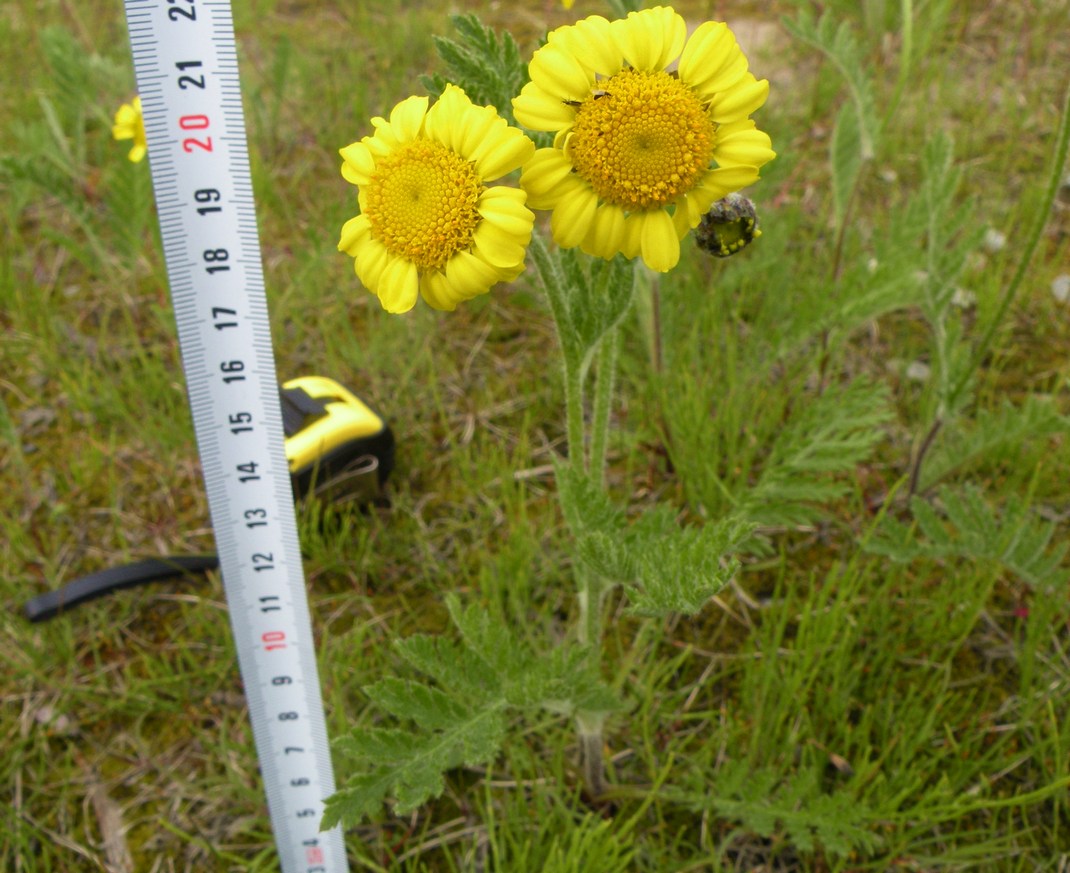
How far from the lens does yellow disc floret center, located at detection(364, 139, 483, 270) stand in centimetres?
108

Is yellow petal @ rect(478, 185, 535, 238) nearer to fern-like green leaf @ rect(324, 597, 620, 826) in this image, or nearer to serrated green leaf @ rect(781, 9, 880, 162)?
fern-like green leaf @ rect(324, 597, 620, 826)

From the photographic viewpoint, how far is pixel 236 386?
1.58 m

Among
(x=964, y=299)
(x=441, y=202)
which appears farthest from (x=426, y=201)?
(x=964, y=299)

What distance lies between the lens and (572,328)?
4.15ft

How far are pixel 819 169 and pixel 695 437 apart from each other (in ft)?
4.89

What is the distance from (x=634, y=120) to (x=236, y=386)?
0.89 meters

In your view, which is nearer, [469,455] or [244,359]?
[244,359]

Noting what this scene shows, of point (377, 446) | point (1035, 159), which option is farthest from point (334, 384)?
point (1035, 159)

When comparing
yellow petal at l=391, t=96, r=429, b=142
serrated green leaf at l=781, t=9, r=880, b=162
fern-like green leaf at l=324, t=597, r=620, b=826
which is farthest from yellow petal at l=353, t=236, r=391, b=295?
serrated green leaf at l=781, t=9, r=880, b=162

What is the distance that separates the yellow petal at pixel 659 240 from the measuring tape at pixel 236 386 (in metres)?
0.77

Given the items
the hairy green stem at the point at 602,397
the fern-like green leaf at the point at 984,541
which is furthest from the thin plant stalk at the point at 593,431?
the fern-like green leaf at the point at 984,541

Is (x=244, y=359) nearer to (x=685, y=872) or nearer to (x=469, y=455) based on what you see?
(x=469, y=455)

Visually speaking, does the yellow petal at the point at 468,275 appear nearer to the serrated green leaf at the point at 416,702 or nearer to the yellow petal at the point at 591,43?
the yellow petal at the point at 591,43

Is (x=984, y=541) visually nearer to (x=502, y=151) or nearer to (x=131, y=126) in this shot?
(x=502, y=151)
